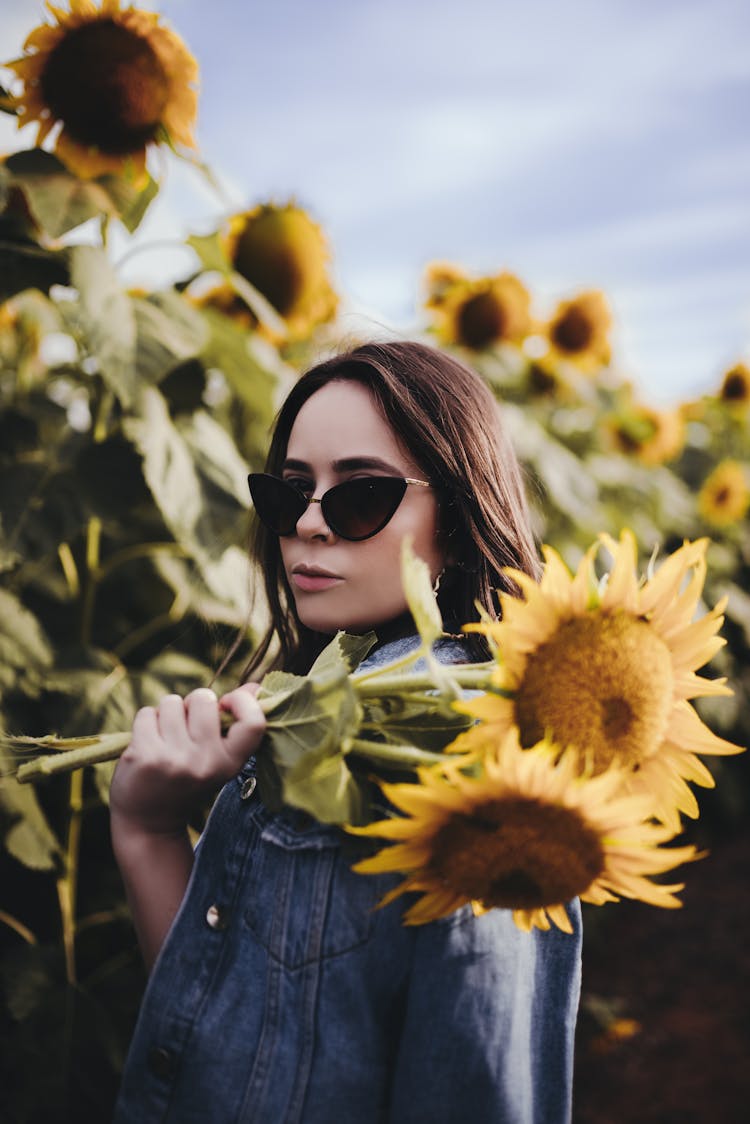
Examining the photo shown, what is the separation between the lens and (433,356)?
54.5 inches

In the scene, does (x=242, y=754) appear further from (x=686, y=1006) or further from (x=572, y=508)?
(x=686, y=1006)

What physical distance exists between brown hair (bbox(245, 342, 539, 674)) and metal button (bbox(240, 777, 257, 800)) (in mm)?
322

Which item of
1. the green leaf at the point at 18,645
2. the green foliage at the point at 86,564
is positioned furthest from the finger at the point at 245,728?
the green leaf at the point at 18,645

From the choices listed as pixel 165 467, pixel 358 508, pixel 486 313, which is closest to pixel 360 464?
pixel 358 508

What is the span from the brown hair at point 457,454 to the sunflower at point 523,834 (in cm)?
41

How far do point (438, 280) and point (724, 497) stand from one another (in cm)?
186

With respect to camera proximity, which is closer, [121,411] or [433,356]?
[433,356]

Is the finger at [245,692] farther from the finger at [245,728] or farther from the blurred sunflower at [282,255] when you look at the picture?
the blurred sunflower at [282,255]

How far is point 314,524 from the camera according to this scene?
1137mm

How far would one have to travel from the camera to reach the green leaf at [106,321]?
5.08 feet

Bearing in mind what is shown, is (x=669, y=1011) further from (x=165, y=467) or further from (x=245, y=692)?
(x=245, y=692)

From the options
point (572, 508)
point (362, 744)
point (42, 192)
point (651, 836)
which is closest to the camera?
point (651, 836)

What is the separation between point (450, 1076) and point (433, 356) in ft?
3.21

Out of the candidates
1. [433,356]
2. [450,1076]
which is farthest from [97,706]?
[450,1076]
